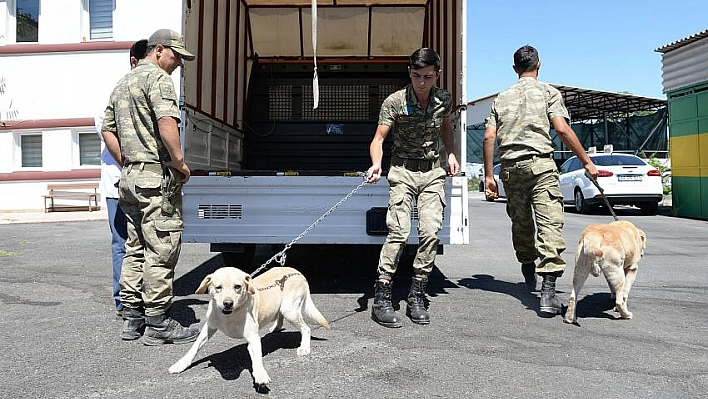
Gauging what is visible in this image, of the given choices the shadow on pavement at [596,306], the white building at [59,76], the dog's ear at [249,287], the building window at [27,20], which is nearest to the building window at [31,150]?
the white building at [59,76]

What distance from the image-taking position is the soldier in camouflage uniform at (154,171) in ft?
10.8

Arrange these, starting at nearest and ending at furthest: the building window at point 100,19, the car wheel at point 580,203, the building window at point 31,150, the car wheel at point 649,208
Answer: the car wheel at point 649,208 → the car wheel at point 580,203 → the building window at point 100,19 → the building window at point 31,150

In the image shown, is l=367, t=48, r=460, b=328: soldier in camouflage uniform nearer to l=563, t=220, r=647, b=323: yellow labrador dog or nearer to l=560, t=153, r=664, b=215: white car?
l=563, t=220, r=647, b=323: yellow labrador dog

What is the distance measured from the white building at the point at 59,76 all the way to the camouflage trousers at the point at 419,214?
451 inches

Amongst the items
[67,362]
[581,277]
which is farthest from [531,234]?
[67,362]

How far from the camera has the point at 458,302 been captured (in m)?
4.48

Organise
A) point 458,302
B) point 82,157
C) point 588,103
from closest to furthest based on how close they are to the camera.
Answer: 1. point 458,302
2. point 82,157
3. point 588,103

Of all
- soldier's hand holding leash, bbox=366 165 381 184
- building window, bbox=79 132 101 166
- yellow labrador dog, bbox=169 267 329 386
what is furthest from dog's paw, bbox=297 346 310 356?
building window, bbox=79 132 101 166

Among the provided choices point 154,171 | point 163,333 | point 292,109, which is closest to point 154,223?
point 154,171

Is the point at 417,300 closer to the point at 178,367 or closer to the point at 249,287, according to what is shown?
the point at 249,287

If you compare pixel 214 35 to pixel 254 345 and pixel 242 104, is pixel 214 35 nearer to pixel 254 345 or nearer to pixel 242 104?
pixel 242 104

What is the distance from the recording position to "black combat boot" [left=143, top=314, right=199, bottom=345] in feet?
10.9

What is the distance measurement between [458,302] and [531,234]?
2.78ft

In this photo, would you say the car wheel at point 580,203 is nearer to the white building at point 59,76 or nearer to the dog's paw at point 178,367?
the white building at point 59,76
